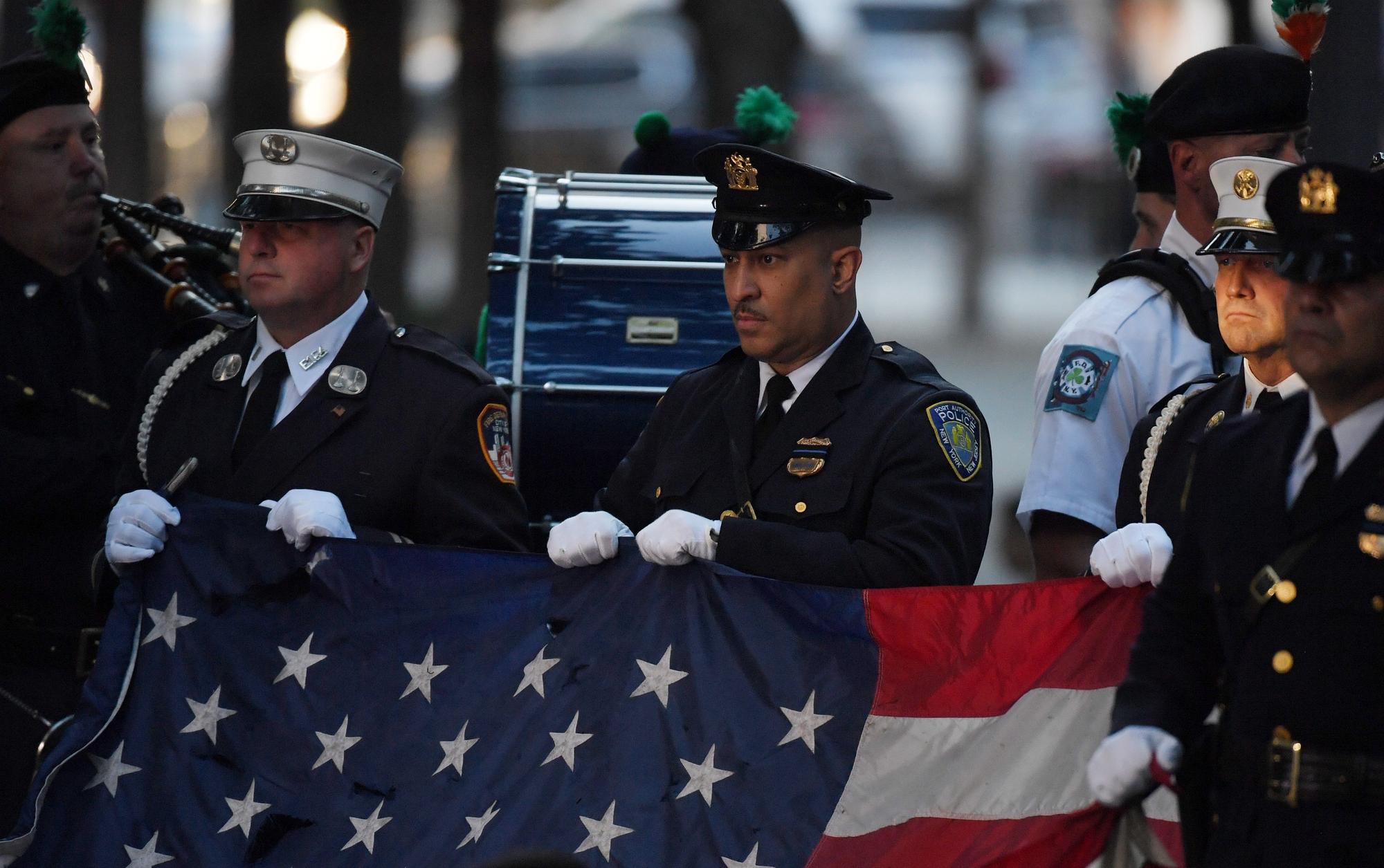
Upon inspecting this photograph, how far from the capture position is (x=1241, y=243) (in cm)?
434

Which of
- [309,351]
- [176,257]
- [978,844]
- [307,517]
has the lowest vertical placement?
[978,844]

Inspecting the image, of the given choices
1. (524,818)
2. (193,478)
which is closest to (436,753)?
(524,818)

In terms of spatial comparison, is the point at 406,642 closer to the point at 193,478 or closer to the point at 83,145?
the point at 193,478

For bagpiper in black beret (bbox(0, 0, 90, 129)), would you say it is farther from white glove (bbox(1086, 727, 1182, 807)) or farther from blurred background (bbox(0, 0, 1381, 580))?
blurred background (bbox(0, 0, 1381, 580))

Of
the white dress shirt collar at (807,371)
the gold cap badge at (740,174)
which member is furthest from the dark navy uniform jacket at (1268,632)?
the gold cap badge at (740,174)

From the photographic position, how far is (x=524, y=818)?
4.46m

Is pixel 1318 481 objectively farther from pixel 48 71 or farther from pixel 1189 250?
pixel 48 71

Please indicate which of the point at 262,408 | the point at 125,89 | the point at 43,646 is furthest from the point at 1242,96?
the point at 125,89

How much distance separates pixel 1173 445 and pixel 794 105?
424 inches

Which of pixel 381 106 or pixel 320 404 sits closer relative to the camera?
pixel 320 404

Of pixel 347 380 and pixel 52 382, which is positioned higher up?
pixel 347 380

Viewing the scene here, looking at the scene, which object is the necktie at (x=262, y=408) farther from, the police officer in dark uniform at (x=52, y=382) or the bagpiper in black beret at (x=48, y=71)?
the bagpiper in black beret at (x=48, y=71)

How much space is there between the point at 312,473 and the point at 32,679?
119cm

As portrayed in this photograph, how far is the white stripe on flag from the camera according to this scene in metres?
4.03
